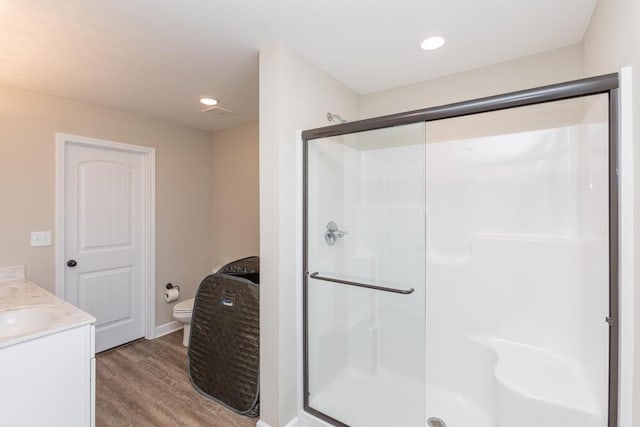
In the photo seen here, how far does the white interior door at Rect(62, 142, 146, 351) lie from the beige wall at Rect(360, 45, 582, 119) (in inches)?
95.9

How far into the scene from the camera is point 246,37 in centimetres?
165

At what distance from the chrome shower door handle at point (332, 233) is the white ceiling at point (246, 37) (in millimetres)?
1088

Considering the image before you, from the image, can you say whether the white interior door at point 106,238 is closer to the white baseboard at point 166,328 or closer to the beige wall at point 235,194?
the white baseboard at point 166,328

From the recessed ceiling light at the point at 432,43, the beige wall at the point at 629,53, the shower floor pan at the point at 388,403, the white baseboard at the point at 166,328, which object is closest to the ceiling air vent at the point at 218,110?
the recessed ceiling light at the point at 432,43

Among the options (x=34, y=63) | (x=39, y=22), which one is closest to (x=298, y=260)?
(x=39, y=22)

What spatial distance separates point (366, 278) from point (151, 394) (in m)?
1.81

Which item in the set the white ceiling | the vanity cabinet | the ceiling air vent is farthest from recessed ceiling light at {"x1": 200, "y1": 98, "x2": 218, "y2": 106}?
the vanity cabinet

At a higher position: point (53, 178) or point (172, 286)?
point (53, 178)

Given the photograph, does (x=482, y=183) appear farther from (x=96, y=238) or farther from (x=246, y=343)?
(x=96, y=238)

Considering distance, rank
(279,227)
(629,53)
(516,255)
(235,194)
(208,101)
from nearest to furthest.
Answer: (629,53)
(279,227)
(516,255)
(208,101)
(235,194)

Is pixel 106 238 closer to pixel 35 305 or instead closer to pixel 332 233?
pixel 35 305

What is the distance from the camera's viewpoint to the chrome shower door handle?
204 cm

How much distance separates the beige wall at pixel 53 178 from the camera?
2268mm

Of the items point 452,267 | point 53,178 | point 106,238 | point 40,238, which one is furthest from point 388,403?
point 53,178
